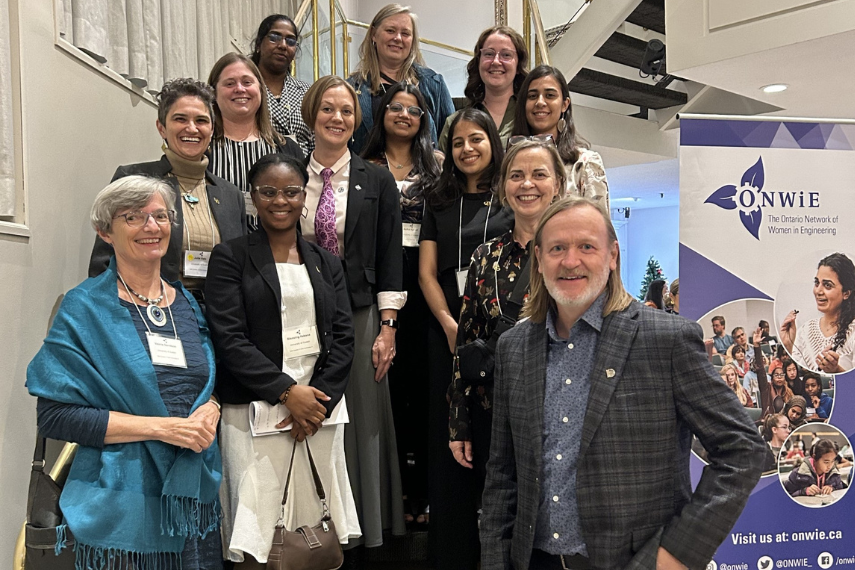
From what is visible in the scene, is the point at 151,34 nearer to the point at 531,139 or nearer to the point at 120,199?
the point at 120,199

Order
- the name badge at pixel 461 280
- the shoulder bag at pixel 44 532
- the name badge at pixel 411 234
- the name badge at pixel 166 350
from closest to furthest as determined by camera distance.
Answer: the shoulder bag at pixel 44 532, the name badge at pixel 166 350, the name badge at pixel 461 280, the name badge at pixel 411 234

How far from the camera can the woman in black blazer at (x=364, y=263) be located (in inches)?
107

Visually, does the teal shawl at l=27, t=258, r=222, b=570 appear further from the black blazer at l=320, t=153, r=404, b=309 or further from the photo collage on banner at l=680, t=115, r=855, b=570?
the photo collage on banner at l=680, t=115, r=855, b=570

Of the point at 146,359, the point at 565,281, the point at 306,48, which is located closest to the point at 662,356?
the point at 565,281

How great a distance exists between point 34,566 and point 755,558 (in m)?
2.60

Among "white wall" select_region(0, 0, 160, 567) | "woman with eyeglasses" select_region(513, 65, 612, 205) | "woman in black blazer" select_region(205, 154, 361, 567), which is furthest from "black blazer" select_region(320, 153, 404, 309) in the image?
"white wall" select_region(0, 0, 160, 567)

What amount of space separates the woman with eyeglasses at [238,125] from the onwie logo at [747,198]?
187 centimetres

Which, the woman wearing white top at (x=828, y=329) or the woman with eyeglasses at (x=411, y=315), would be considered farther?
the woman with eyeglasses at (x=411, y=315)

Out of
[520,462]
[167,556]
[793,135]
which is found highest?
[793,135]

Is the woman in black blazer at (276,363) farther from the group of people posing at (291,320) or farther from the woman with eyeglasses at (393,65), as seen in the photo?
the woman with eyeglasses at (393,65)

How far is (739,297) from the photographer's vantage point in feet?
9.73

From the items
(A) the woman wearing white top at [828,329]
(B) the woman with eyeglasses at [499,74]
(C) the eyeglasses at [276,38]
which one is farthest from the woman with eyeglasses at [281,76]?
(A) the woman wearing white top at [828,329]

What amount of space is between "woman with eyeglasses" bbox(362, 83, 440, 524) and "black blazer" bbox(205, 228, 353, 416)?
53 centimetres

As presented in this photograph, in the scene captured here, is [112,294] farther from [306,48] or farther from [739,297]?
[306,48]
